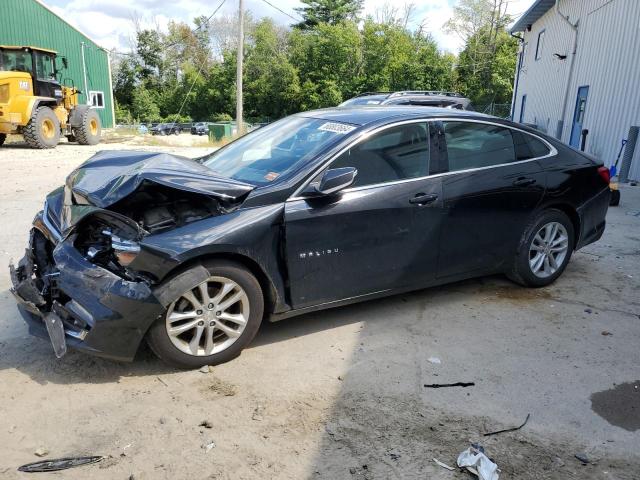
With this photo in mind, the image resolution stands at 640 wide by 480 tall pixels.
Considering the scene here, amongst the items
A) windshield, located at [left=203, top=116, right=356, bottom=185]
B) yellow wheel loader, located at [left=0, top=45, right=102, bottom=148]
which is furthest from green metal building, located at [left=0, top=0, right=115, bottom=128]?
windshield, located at [left=203, top=116, right=356, bottom=185]

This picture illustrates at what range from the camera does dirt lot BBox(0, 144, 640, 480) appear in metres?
2.68

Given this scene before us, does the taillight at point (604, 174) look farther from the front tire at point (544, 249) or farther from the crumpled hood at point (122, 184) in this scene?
the crumpled hood at point (122, 184)

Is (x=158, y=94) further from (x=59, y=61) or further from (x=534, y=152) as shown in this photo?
(x=534, y=152)

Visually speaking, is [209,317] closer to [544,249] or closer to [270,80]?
[544,249]

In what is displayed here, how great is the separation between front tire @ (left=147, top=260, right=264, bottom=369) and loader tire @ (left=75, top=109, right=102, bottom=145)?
1742 centimetres

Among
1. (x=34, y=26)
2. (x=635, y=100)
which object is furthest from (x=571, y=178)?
(x=34, y=26)

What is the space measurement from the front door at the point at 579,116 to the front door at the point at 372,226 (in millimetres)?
13460

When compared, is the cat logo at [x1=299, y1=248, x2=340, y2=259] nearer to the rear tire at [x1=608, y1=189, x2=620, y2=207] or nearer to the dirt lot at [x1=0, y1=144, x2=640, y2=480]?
the dirt lot at [x1=0, y1=144, x2=640, y2=480]

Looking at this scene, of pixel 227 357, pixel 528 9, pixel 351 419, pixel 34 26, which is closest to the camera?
pixel 351 419

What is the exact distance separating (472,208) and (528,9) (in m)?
20.9

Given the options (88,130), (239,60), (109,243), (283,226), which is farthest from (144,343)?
(239,60)

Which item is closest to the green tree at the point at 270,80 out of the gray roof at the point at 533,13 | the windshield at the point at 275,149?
the gray roof at the point at 533,13

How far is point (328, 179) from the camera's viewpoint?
3.60 metres

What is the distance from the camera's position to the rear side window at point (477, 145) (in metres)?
4.32
